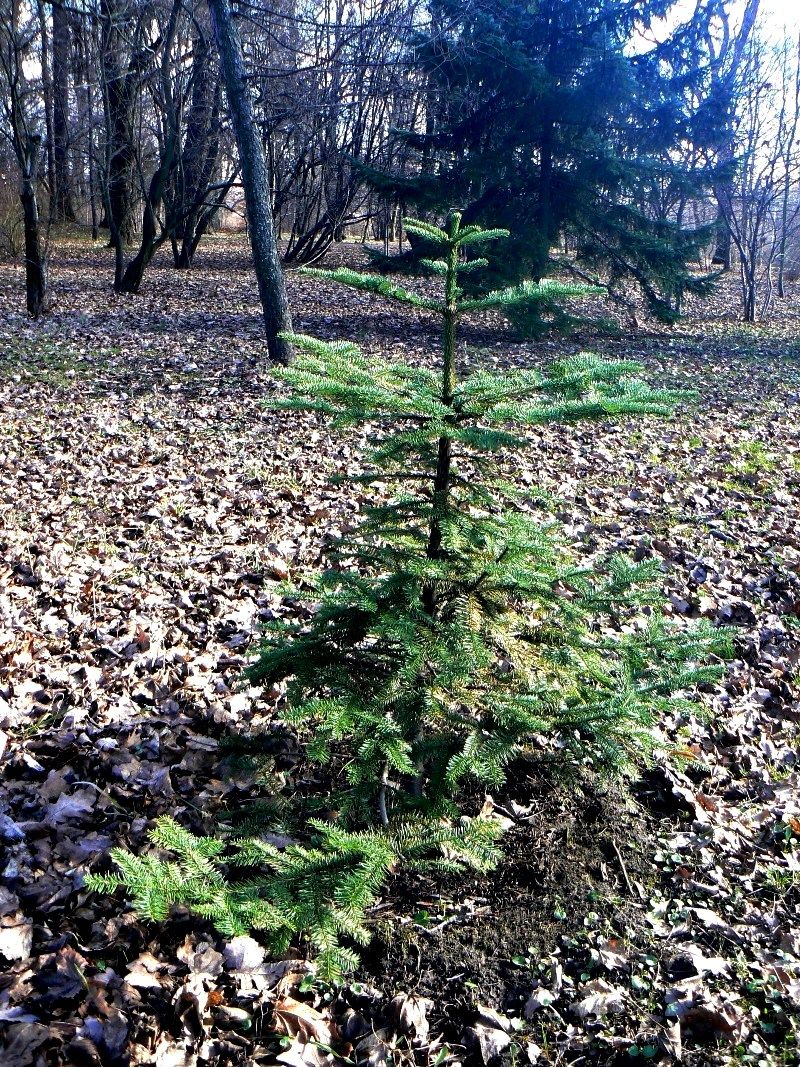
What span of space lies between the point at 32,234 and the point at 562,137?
30.6 feet

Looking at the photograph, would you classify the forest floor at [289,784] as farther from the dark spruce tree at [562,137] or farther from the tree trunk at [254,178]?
the dark spruce tree at [562,137]

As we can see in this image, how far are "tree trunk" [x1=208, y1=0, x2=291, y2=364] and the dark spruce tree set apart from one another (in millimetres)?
4564

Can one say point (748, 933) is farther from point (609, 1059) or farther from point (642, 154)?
point (642, 154)

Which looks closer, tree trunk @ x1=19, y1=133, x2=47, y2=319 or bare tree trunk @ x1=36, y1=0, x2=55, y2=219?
tree trunk @ x1=19, y1=133, x2=47, y2=319

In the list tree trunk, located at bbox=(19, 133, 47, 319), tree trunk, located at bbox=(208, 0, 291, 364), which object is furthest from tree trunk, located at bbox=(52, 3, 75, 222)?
tree trunk, located at bbox=(208, 0, 291, 364)

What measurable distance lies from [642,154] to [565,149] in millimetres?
2090

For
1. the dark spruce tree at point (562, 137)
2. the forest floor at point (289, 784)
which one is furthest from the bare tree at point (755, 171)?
the forest floor at point (289, 784)

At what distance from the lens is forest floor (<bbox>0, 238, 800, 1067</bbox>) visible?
7.82 ft

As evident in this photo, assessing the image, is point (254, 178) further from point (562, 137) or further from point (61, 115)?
point (61, 115)

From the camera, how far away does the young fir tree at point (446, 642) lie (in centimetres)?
242

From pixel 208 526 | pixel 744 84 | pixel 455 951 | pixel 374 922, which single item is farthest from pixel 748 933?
pixel 744 84

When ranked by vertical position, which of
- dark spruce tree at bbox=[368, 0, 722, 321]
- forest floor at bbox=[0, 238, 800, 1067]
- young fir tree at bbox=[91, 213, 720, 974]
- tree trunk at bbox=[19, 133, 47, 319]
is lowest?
forest floor at bbox=[0, 238, 800, 1067]

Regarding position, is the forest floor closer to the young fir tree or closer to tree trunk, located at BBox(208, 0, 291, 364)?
the young fir tree

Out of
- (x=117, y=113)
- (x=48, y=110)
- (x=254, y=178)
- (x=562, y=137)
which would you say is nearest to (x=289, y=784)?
(x=254, y=178)
